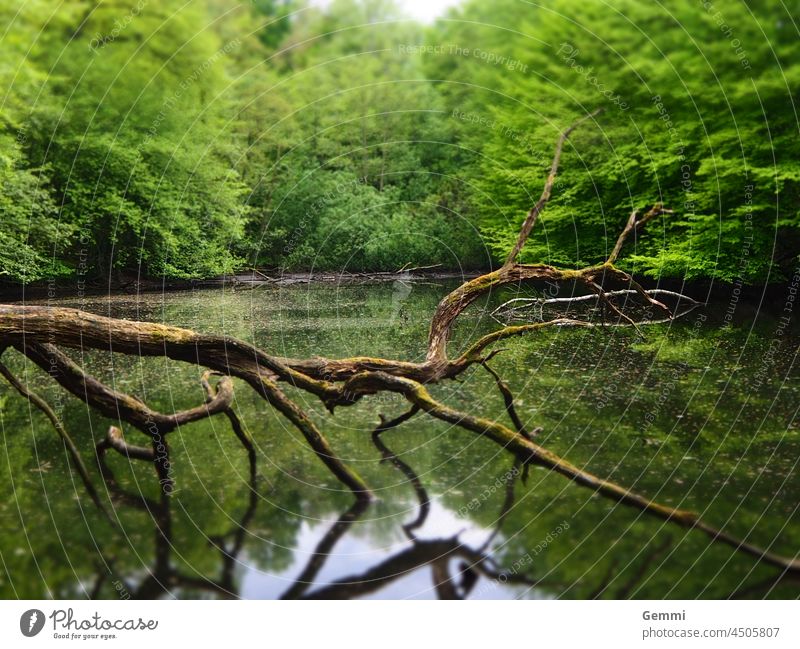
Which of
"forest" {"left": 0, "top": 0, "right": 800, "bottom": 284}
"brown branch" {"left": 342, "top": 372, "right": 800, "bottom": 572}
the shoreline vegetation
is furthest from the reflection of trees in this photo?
the shoreline vegetation

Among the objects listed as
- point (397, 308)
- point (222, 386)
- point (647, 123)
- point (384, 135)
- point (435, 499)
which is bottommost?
point (435, 499)

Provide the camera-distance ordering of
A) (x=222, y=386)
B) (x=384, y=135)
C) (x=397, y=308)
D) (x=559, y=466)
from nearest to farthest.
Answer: (x=559, y=466) → (x=222, y=386) → (x=397, y=308) → (x=384, y=135)

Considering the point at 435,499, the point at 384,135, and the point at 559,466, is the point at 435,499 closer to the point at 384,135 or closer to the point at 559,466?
the point at 559,466

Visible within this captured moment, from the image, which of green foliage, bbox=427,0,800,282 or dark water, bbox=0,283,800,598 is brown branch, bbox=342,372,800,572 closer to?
dark water, bbox=0,283,800,598

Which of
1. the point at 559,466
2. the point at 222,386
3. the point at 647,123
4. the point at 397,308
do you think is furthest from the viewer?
the point at 647,123

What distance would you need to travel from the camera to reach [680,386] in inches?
357

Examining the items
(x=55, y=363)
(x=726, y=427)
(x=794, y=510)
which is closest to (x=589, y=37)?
(x=726, y=427)

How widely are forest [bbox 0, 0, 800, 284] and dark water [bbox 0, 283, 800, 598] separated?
575cm

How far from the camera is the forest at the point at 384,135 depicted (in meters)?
13.2

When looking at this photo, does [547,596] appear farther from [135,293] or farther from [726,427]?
[135,293]

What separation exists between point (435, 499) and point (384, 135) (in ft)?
62.4

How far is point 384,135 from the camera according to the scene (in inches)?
928

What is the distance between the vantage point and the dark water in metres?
5.09

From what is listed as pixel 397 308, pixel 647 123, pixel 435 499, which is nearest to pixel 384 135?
pixel 647 123
